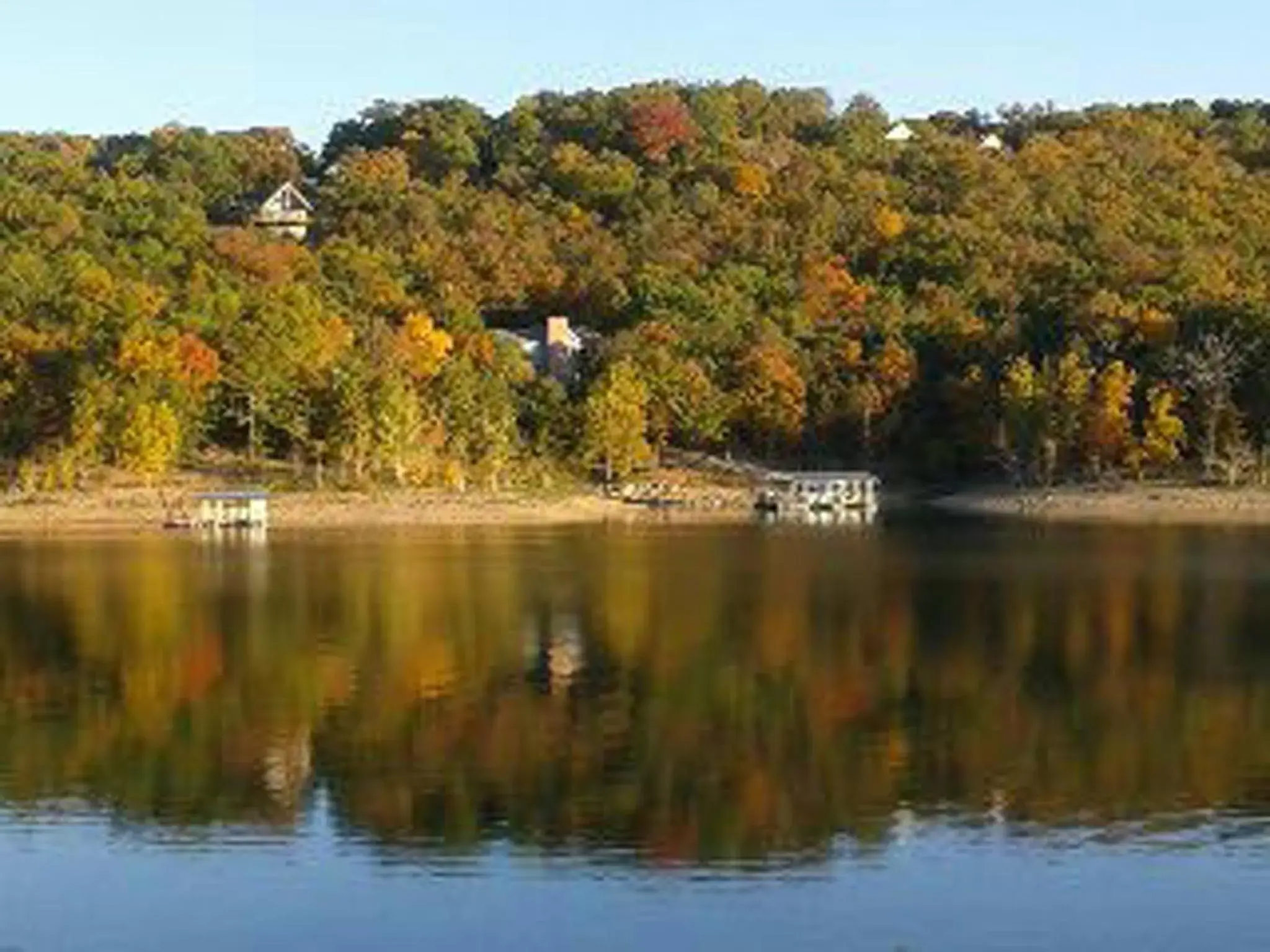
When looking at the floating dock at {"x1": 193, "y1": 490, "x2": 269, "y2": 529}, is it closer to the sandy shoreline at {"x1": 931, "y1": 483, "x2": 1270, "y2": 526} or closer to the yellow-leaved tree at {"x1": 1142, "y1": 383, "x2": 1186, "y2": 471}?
the sandy shoreline at {"x1": 931, "y1": 483, "x2": 1270, "y2": 526}

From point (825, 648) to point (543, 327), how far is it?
4779 cm

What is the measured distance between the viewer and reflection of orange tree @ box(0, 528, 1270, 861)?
65.4ft

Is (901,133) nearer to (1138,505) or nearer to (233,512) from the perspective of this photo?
(1138,505)

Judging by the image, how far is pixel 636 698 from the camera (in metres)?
25.9

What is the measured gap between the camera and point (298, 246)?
8012 cm

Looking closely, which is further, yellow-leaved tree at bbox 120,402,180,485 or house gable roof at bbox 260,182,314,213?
house gable roof at bbox 260,182,314,213

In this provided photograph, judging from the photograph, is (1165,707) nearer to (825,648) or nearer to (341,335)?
(825,648)

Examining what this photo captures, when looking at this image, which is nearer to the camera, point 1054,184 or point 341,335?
point 341,335

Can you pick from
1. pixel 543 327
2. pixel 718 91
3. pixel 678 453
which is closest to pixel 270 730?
pixel 678 453

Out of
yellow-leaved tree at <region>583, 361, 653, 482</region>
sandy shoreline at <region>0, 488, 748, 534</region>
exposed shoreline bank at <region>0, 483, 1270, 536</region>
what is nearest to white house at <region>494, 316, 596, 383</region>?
yellow-leaved tree at <region>583, 361, 653, 482</region>

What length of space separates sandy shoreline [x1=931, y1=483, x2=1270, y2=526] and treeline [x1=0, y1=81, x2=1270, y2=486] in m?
1.62

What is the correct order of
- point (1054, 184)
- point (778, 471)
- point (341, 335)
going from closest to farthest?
point (341, 335) → point (778, 471) → point (1054, 184)

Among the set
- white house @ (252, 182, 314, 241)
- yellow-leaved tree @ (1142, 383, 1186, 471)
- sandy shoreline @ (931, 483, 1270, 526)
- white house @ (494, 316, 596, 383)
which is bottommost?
sandy shoreline @ (931, 483, 1270, 526)

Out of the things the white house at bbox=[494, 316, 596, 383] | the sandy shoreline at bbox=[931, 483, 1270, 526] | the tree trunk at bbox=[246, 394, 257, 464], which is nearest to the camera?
the sandy shoreline at bbox=[931, 483, 1270, 526]
